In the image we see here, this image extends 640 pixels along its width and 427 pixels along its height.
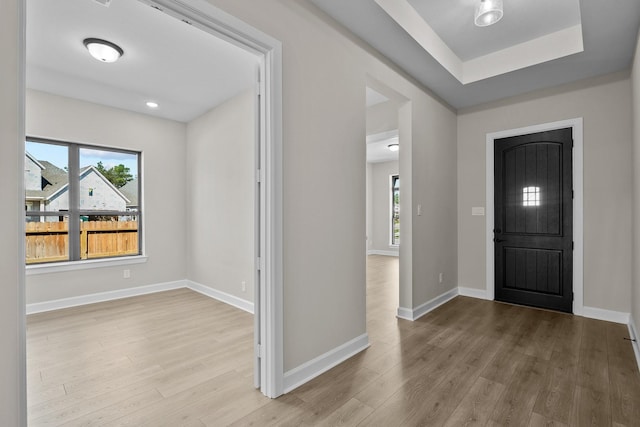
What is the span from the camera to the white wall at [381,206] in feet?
30.4

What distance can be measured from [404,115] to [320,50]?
5.08 feet

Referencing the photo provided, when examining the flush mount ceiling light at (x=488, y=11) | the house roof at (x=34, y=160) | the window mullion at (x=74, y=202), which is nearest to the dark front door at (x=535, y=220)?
the flush mount ceiling light at (x=488, y=11)

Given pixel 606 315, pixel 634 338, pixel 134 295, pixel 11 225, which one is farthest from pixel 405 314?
pixel 134 295

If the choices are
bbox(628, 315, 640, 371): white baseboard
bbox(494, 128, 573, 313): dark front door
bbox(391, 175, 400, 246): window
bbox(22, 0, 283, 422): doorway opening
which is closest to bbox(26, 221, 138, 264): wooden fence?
bbox(22, 0, 283, 422): doorway opening

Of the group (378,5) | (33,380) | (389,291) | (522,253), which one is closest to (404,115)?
(378,5)

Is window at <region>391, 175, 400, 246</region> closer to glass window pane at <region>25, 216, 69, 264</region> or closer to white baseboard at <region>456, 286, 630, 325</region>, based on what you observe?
white baseboard at <region>456, 286, 630, 325</region>

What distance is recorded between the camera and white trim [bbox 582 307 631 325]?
11.0 ft

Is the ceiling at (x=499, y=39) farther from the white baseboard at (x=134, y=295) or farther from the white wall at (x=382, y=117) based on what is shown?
the white baseboard at (x=134, y=295)

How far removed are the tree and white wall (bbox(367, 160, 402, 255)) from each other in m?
6.64

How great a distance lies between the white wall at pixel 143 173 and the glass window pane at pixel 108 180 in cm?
21

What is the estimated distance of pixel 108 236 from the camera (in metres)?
4.65

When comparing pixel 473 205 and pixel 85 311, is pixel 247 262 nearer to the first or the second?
pixel 85 311

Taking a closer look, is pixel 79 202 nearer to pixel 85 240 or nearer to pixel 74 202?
pixel 74 202

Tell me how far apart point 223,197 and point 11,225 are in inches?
126
